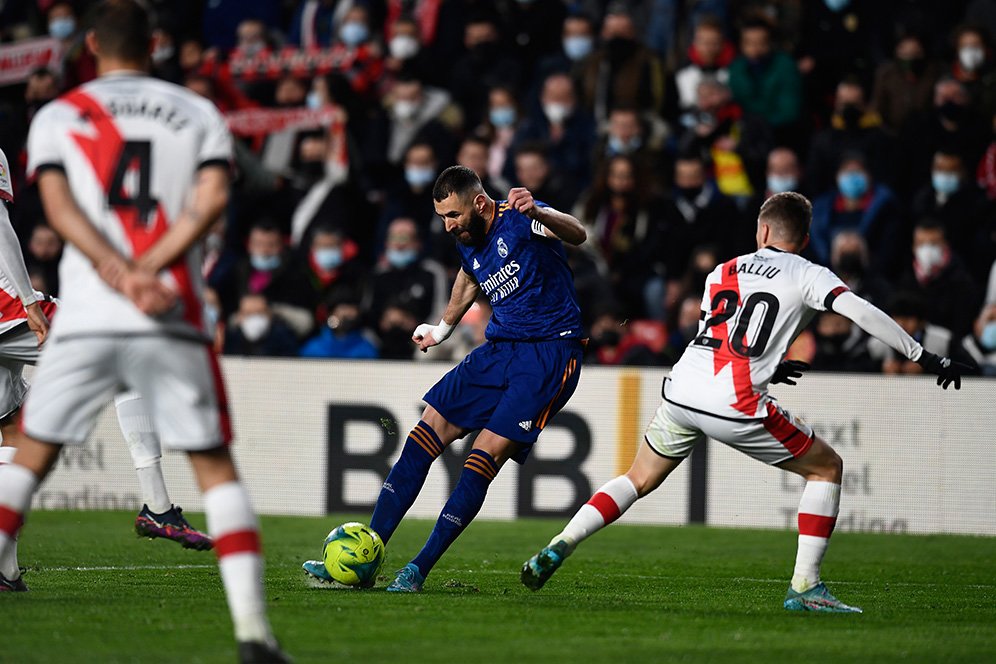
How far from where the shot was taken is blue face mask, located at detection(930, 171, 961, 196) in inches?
629

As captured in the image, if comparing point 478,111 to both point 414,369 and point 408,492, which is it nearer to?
point 414,369

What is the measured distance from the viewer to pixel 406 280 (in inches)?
650

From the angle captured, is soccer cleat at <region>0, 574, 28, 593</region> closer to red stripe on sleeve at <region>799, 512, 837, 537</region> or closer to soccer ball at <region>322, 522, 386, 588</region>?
soccer ball at <region>322, 522, 386, 588</region>

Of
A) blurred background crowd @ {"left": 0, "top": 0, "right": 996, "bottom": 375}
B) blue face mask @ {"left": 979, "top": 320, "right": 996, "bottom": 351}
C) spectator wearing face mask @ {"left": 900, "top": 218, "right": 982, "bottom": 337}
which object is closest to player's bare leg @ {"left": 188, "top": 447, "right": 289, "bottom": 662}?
blurred background crowd @ {"left": 0, "top": 0, "right": 996, "bottom": 375}

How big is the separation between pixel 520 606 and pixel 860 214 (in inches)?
360

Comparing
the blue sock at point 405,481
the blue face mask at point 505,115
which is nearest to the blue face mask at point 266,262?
the blue face mask at point 505,115

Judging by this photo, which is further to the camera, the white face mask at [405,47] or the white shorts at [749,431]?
the white face mask at [405,47]

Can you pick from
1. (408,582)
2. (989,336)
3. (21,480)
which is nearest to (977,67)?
(989,336)

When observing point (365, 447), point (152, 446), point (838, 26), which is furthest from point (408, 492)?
point (838, 26)

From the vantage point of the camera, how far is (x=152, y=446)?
9805mm

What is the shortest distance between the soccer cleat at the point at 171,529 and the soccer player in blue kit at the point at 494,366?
986 mm

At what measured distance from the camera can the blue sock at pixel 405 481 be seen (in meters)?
8.84

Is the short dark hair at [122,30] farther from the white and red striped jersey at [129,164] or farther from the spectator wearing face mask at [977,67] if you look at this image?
the spectator wearing face mask at [977,67]

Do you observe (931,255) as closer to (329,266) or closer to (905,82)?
(905,82)
